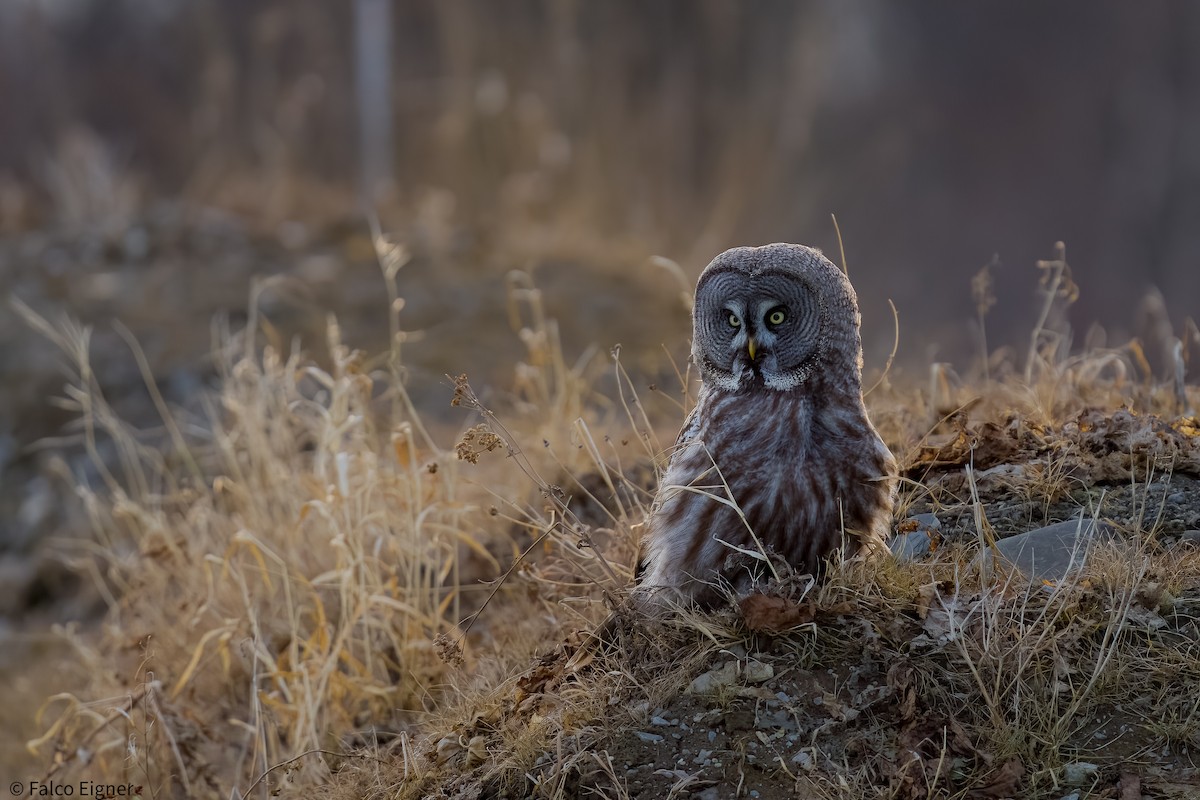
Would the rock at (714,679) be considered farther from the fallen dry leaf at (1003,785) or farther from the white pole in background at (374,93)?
the white pole in background at (374,93)

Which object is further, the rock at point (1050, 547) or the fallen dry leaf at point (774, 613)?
→ the rock at point (1050, 547)

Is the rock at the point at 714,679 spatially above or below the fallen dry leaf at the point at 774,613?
below

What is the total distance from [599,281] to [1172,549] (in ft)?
25.8

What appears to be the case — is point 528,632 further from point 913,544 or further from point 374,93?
point 374,93

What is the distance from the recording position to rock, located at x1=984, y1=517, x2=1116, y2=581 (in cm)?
318

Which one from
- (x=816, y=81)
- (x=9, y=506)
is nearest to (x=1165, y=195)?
(x=816, y=81)

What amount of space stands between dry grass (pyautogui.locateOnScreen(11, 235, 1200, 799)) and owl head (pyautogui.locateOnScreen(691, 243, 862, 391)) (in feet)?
1.26

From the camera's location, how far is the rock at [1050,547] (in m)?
3.18

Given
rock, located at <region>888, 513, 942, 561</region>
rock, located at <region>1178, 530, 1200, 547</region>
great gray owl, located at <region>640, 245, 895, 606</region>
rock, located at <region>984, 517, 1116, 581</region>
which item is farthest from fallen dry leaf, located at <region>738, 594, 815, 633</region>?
rock, located at <region>1178, 530, 1200, 547</region>

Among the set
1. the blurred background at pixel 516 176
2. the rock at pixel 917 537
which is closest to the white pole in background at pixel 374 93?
the blurred background at pixel 516 176

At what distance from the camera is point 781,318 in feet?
10.5

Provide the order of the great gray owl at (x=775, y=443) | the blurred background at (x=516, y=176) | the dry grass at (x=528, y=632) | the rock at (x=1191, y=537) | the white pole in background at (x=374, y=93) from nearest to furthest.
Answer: the dry grass at (x=528, y=632) → the great gray owl at (x=775, y=443) → the rock at (x=1191, y=537) → the blurred background at (x=516, y=176) → the white pole in background at (x=374, y=93)

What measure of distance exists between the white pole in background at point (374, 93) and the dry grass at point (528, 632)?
29.8ft

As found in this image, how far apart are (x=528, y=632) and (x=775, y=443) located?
116 centimetres
